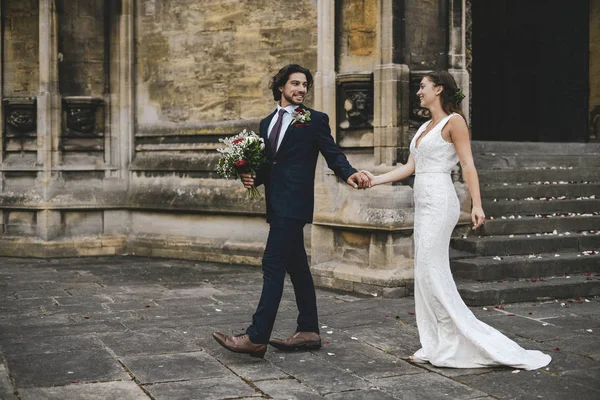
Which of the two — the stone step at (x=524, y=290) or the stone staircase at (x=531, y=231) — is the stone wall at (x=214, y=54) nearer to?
the stone staircase at (x=531, y=231)

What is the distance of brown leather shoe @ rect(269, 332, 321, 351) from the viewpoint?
5.66m

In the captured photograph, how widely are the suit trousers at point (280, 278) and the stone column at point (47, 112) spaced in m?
6.87

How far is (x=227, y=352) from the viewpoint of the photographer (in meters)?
5.65

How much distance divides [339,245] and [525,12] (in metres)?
8.86

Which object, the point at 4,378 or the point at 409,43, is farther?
the point at 409,43

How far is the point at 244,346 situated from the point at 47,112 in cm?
739

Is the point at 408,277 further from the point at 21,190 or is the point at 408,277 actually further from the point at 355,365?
the point at 21,190

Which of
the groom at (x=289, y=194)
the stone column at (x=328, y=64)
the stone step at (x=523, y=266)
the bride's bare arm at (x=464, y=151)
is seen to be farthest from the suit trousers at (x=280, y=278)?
the stone column at (x=328, y=64)

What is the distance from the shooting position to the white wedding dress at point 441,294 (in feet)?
17.2

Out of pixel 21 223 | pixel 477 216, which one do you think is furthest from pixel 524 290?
pixel 21 223

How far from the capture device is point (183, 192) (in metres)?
11.4

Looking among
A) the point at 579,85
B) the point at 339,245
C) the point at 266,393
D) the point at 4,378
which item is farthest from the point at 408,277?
the point at 579,85

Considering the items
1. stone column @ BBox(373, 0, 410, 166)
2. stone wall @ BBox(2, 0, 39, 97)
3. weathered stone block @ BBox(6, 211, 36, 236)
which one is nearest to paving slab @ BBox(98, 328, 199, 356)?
stone column @ BBox(373, 0, 410, 166)

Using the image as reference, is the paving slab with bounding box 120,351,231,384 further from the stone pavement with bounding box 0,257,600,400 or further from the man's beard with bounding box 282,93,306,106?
the man's beard with bounding box 282,93,306,106
